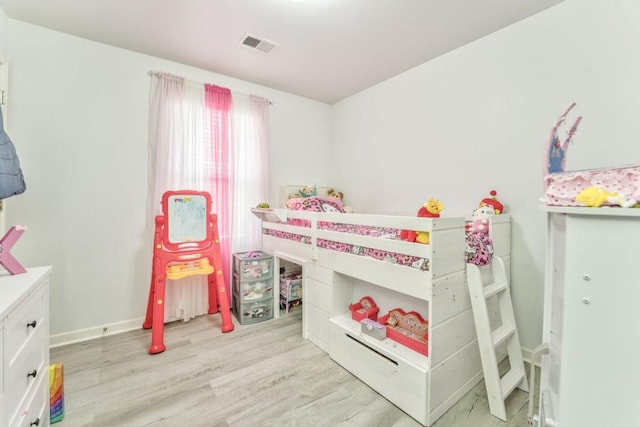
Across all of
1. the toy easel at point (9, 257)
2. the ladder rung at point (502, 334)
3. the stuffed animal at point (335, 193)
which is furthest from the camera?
the stuffed animal at point (335, 193)

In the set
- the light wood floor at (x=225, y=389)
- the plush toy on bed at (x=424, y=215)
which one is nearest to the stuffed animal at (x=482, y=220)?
the plush toy on bed at (x=424, y=215)

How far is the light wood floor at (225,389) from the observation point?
146 cm

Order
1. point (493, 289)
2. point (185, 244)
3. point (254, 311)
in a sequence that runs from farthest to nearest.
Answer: point (254, 311)
point (185, 244)
point (493, 289)

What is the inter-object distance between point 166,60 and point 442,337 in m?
3.29

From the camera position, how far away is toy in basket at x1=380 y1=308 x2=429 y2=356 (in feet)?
5.26

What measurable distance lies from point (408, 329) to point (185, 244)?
6.56ft

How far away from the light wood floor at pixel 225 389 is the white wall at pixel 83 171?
1.39 ft

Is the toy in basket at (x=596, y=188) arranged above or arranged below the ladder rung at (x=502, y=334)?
above

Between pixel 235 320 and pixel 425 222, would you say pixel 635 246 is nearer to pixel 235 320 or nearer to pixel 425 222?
pixel 425 222

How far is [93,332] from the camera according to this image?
7.57 feet

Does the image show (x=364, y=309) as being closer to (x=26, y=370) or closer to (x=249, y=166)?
(x=26, y=370)

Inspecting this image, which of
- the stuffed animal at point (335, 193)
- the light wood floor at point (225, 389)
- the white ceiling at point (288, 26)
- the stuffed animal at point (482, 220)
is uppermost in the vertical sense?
the white ceiling at point (288, 26)

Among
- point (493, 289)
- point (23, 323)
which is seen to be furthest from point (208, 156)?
point (493, 289)

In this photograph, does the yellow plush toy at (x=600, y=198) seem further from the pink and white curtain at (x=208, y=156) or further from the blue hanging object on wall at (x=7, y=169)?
the pink and white curtain at (x=208, y=156)
